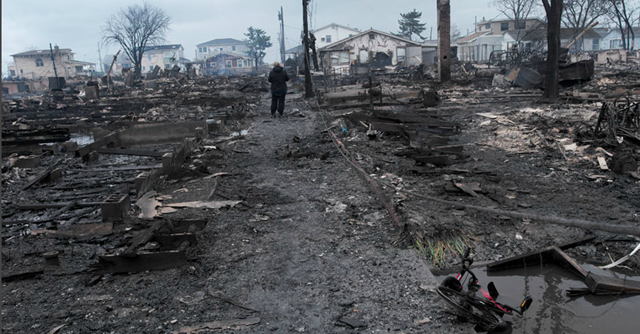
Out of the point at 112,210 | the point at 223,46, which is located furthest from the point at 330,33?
the point at 112,210

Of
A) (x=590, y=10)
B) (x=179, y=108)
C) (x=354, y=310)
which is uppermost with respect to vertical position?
(x=590, y=10)

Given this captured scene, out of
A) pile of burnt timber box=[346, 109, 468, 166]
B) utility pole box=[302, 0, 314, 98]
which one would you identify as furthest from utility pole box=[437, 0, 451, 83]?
pile of burnt timber box=[346, 109, 468, 166]

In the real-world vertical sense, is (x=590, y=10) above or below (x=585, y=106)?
above

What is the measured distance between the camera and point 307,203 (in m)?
6.30

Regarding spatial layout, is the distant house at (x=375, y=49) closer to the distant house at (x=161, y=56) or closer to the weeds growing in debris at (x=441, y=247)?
the weeds growing in debris at (x=441, y=247)

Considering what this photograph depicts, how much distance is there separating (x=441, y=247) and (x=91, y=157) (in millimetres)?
8330

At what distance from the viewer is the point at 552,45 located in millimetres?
15383

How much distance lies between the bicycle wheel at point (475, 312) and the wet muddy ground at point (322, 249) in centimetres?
11

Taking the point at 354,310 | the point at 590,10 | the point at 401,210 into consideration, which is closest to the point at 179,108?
the point at 401,210

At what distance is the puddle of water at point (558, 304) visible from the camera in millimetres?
3373

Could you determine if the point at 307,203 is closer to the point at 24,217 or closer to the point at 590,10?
the point at 24,217

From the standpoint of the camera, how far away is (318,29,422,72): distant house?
184 ft

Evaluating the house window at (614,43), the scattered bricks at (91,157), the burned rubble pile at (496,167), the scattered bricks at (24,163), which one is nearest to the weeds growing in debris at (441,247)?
the burned rubble pile at (496,167)

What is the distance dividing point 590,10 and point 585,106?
48.7 metres
